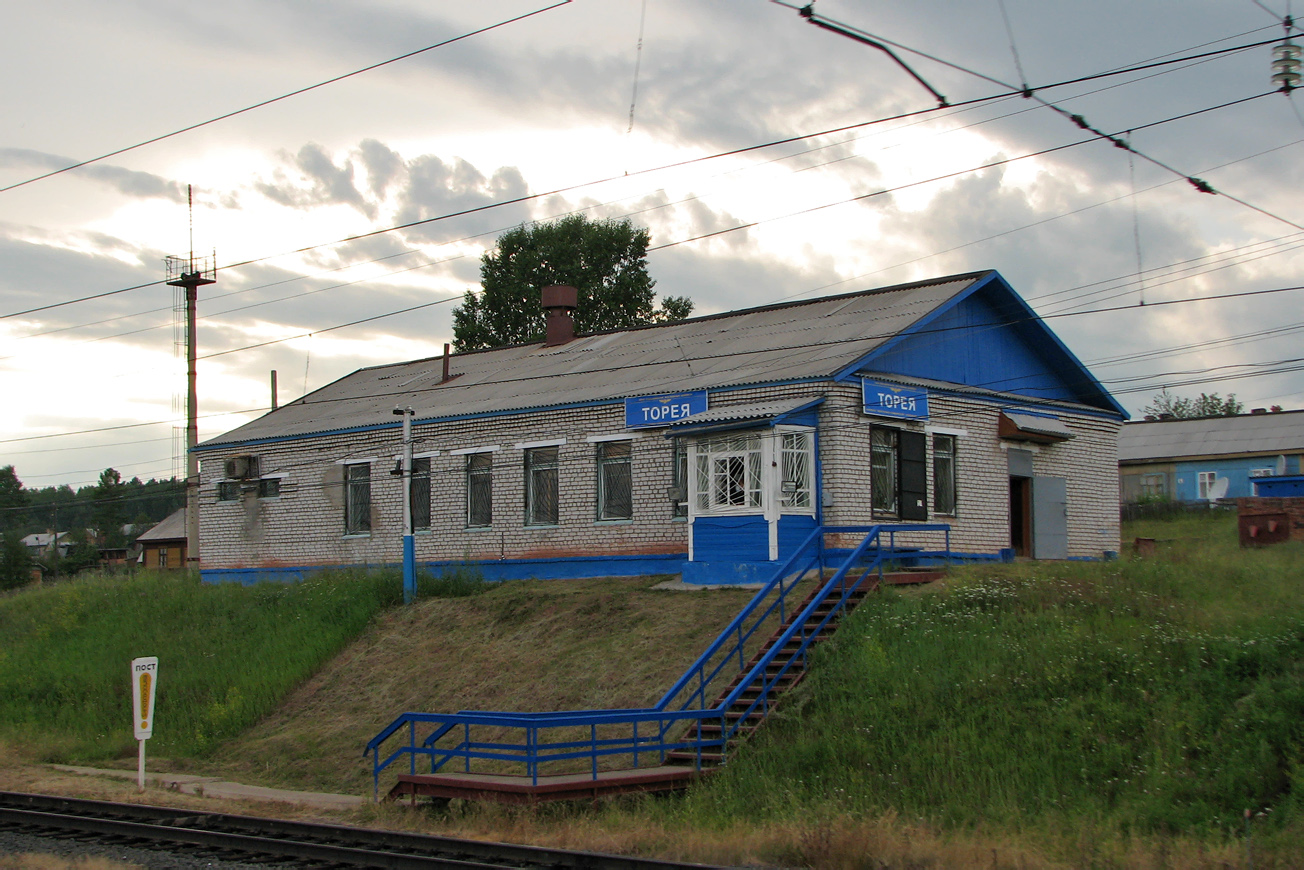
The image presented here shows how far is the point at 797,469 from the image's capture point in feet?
70.8

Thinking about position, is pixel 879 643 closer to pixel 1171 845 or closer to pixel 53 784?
pixel 1171 845

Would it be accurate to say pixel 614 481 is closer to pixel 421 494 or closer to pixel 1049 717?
pixel 421 494

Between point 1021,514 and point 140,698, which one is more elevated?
point 1021,514

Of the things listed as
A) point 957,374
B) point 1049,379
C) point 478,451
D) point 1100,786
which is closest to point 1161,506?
point 1049,379

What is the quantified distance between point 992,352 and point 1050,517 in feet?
12.1

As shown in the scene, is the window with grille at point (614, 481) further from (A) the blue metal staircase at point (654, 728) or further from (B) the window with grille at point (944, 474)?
(B) the window with grille at point (944, 474)

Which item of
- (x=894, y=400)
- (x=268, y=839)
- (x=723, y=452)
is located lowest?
(x=268, y=839)

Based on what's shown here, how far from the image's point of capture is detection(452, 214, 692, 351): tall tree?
56781 millimetres

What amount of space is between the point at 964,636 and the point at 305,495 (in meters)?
19.9

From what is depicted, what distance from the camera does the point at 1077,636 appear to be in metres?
15.4

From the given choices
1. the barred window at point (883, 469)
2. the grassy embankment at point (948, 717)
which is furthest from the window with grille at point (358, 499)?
the barred window at point (883, 469)

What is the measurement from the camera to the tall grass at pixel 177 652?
71.2 feet

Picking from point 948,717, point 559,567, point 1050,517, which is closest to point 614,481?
point 559,567

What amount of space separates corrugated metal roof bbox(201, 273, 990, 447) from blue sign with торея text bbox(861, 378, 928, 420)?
74 centimetres
